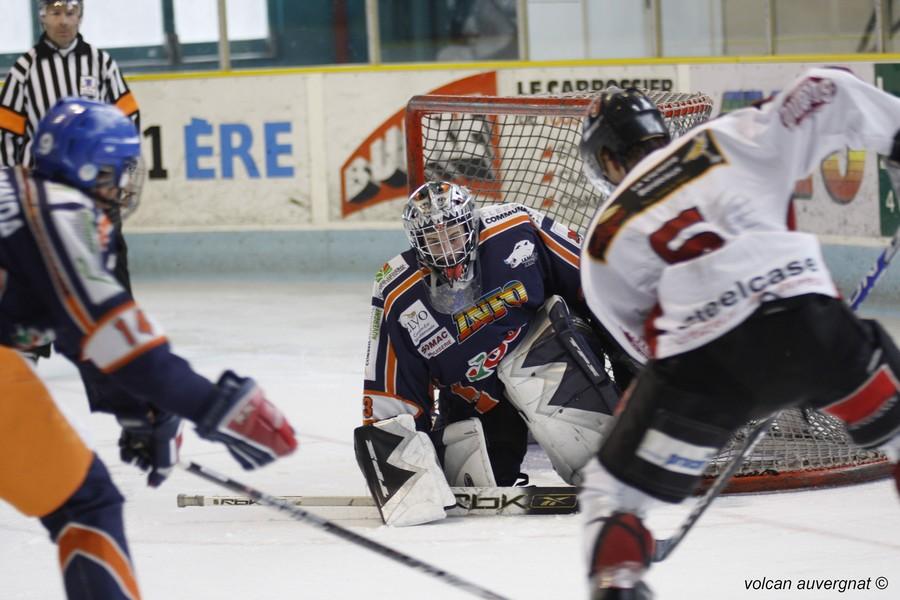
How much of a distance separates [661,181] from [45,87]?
2870 mm

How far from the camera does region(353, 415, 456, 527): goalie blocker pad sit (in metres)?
Answer: 3.36

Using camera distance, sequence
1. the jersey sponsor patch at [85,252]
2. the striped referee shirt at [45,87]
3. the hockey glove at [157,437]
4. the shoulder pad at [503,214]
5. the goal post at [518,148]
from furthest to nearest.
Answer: the striped referee shirt at [45,87] < the goal post at [518,148] < the shoulder pad at [503,214] < the hockey glove at [157,437] < the jersey sponsor patch at [85,252]

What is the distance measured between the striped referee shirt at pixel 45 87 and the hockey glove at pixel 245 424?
2458 millimetres

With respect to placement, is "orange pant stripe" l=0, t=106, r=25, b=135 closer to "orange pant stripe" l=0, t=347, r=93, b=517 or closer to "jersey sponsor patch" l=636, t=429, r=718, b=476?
"orange pant stripe" l=0, t=347, r=93, b=517

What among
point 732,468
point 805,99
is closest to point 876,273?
point 732,468

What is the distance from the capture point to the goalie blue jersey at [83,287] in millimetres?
2088

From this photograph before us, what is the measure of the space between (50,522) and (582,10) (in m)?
5.82

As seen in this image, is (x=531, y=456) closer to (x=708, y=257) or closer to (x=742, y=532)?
(x=742, y=532)

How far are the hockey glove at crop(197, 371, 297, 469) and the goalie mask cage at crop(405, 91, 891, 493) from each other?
60.2 inches

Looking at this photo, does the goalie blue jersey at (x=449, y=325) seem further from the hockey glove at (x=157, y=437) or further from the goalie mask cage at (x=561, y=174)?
the hockey glove at (x=157, y=437)

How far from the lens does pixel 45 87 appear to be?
14.9 ft

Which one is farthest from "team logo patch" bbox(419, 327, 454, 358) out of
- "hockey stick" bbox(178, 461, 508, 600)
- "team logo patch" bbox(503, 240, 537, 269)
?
"hockey stick" bbox(178, 461, 508, 600)

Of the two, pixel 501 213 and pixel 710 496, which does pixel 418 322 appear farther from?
pixel 710 496

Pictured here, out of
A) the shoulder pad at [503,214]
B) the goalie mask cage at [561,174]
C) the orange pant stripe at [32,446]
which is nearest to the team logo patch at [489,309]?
the shoulder pad at [503,214]
